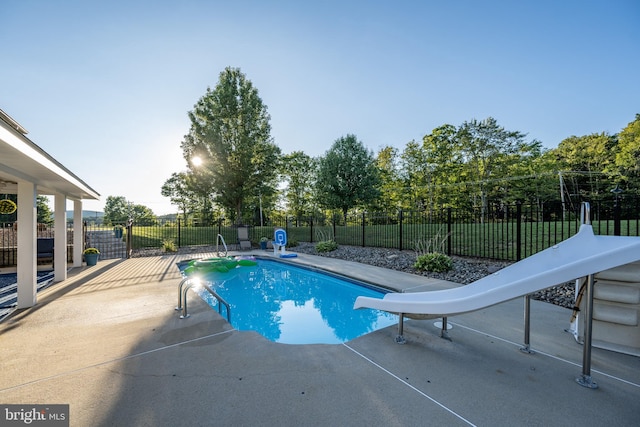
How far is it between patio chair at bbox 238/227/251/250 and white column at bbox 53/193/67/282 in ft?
25.1

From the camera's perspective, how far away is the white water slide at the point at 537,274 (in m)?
2.03

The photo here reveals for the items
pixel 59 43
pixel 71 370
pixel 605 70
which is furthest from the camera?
pixel 605 70

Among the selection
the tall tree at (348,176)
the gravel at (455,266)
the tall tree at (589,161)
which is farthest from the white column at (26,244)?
the tall tree at (589,161)

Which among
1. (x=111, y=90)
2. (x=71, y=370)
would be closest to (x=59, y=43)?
(x=111, y=90)

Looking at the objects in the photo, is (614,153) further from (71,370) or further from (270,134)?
(71,370)

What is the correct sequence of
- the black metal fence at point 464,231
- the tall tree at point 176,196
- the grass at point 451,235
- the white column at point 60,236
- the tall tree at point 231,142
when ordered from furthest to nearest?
the tall tree at point 176,196
the tall tree at point 231,142
the grass at point 451,235
the black metal fence at point 464,231
the white column at point 60,236

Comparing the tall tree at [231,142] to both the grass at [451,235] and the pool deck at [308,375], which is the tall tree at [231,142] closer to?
the grass at [451,235]

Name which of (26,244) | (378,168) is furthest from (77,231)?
(378,168)

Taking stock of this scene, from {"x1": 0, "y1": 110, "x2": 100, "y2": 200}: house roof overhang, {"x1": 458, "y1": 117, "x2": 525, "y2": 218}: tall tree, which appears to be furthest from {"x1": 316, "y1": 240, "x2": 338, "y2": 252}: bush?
{"x1": 458, "y1": 117, "x2": 525, "y2": 218}: tall tree

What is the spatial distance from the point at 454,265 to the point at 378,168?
18.7 meters

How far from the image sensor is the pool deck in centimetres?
184

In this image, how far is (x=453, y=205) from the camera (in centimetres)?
2405

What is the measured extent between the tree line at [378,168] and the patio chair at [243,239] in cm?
222

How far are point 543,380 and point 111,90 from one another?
10821 mm
